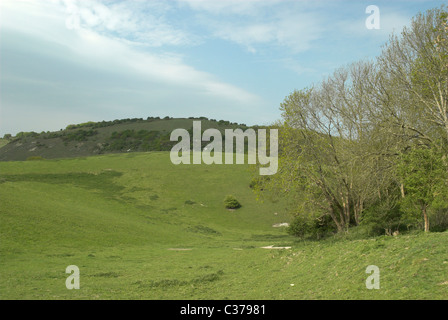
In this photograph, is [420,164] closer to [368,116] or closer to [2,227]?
[368,116]

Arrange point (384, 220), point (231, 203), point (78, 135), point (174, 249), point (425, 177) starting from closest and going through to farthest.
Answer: point (425, 177), point (384, 220), point (174, 249), point (231, 203), point (78, 135)

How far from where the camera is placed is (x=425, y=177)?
1888 centimetres

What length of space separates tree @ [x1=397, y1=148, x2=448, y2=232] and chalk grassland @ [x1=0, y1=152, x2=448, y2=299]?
12.7ft

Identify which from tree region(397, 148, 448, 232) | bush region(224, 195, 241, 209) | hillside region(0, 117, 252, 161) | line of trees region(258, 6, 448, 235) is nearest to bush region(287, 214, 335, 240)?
line of trees region(258, 6, 448, 235)

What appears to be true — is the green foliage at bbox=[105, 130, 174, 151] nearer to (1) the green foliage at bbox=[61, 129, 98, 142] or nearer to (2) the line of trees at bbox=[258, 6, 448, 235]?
(1) the green foliage at bbox=[61, 129, 98, 142]

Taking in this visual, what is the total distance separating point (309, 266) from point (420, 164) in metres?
9.19

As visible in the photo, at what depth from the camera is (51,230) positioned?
98.9 feet

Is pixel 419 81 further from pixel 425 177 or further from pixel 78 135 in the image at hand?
pixel 78 135

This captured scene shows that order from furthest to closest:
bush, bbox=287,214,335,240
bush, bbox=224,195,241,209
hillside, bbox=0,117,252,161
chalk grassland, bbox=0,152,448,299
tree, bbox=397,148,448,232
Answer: hillside, bbox=0,117,252,161, bush, bbox=224,195,241,209, bush, bbox=287,214,335,240, tree, bbox=397,148,448,232, chalk grassland, bbox=0,152,448,299

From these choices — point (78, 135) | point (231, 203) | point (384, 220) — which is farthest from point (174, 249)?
point (78, 135)

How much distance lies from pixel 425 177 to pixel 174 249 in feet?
66.4

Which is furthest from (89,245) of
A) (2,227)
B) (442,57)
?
(442,57)

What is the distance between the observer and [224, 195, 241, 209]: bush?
55447 millimetres

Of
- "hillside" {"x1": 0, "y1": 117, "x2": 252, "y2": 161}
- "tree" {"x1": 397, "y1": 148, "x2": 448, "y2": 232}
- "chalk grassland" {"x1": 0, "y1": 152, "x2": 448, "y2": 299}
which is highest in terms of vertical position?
"hillside" {"x1": 0, "y1": 117, "x2": 252, "y2": 161}
